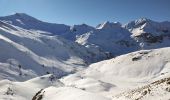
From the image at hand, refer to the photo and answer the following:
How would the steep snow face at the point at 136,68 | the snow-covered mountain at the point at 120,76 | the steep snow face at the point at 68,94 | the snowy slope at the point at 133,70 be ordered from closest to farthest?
the steep snow face at the point at 68,94
the snow-covered mountain at the point at 120,76
the snowy slope at the point at 133,70
the steep snow face at the point at 136,68

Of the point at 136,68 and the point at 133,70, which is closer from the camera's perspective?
the point at 133,70

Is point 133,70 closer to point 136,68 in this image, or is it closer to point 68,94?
point 136,68

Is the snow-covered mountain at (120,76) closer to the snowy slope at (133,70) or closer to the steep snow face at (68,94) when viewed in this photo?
the snowy slope at (133,70)

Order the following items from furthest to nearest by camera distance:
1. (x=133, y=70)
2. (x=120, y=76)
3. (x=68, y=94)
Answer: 1. (x=133, y=70)
2. (x=120, y=76)
3. (x=68, y=94)

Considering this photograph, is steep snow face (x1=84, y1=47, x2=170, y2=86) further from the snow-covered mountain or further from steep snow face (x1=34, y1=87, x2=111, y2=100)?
steep snow face (x1=34, y1=87, x2=111, y2=100)

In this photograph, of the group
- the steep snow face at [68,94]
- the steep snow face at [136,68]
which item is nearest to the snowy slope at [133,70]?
the steep snow face at [136,68]

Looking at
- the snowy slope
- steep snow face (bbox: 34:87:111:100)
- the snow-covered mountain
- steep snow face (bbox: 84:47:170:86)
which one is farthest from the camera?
steep snow face (bbox: 84:47:170:86)

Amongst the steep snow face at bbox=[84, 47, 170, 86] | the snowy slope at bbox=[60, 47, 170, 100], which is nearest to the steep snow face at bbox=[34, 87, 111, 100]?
the snowy slope at bbox=[60, 47, 170, 100]

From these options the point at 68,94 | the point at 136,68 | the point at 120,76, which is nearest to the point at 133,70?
the point at 136,68

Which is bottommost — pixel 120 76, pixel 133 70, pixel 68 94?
pixel 68 94

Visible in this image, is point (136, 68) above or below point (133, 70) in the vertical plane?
above

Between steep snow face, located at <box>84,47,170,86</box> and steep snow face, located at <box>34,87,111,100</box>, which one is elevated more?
steep snow face, located at <box>84,47,170,86</box>

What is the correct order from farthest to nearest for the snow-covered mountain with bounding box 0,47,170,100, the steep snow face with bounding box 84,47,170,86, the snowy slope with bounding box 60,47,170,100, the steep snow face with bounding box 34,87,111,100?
1. the steep snow face with bounding box 84,47,170,86
2. the snowy slope with bounding box 60,47,170,100
3. the snow-covered mountain with bounding box 0,47,170,100
4. the steep snow face with bounding box 34,87,111,100

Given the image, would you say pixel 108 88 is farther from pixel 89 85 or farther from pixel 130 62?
pixel 130 62
